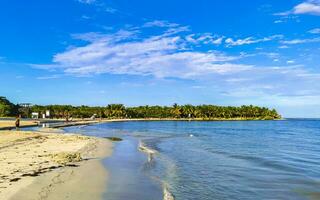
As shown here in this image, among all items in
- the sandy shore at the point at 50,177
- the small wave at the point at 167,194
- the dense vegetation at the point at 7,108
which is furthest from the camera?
the dense vegetation at the point at 7,108

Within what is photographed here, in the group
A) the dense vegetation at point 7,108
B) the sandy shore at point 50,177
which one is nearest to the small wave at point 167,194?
the sandy shore at point 50,177

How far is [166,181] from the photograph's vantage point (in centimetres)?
2150

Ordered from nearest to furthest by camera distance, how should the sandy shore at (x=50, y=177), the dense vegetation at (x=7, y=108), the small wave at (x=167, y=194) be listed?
the sandy shore at (x=50, y=177), the small wave at (x=167, y=194), the dense vegetation at (x=7, y=108)

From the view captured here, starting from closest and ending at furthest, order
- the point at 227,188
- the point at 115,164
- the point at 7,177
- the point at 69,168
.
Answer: the point at 7,177 → the point at 227,188 → the point at 69,168 → the point at 115,164

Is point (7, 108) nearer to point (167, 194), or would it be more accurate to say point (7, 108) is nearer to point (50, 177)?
point (50, 177)

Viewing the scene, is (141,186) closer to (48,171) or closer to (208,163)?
(48,171)

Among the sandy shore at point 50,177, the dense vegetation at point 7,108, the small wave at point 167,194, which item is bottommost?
the small wave at point 167,194

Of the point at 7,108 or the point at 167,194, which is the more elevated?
the point at 7,108

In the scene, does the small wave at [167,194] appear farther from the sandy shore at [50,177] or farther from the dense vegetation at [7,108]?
the dense vegetation at [7,108]

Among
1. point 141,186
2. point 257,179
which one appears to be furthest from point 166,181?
point 257,179

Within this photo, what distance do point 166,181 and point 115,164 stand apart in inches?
271

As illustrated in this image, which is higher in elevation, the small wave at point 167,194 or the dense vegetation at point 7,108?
the dense vegetation at point 7,108

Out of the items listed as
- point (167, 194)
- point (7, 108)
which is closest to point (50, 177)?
point (167, 194)

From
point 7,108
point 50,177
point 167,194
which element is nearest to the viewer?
point 167,194
